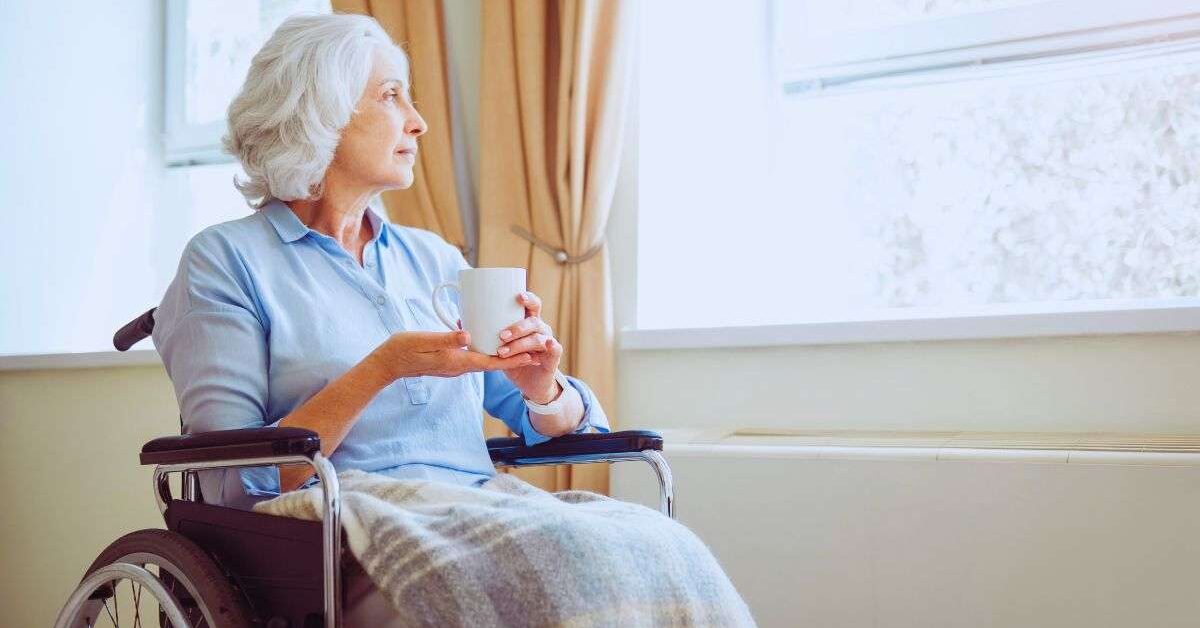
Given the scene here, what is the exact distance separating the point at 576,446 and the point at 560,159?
977 millimetres

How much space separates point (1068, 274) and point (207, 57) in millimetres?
2575

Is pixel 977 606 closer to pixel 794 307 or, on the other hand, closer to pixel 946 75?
pixel 794 307

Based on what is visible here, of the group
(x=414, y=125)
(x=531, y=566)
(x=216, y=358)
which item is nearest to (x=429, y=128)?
(x=414, y=125)

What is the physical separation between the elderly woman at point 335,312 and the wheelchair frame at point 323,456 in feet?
0.12

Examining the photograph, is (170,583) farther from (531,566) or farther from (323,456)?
(531,566)

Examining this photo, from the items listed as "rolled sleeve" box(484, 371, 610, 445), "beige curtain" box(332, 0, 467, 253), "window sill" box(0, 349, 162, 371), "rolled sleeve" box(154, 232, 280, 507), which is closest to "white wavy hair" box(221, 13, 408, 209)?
"rolled sleeve" box(154, 232, 280, 507)

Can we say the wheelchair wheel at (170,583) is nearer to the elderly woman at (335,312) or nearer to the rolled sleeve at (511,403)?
the elderly woman at (335,312)

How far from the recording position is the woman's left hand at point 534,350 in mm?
1392

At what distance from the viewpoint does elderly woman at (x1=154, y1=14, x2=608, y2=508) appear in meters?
1.46

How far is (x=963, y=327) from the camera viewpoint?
7.13 feet

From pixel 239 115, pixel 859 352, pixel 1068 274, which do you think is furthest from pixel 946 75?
pixel 239 115

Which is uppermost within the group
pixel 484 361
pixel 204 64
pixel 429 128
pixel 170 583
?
pixel 204 64

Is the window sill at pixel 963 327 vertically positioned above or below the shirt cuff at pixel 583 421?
above

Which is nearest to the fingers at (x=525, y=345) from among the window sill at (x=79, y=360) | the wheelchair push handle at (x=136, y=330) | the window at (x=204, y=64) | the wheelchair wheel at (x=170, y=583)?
the wheelchair wheel at (x=170, y=583)
